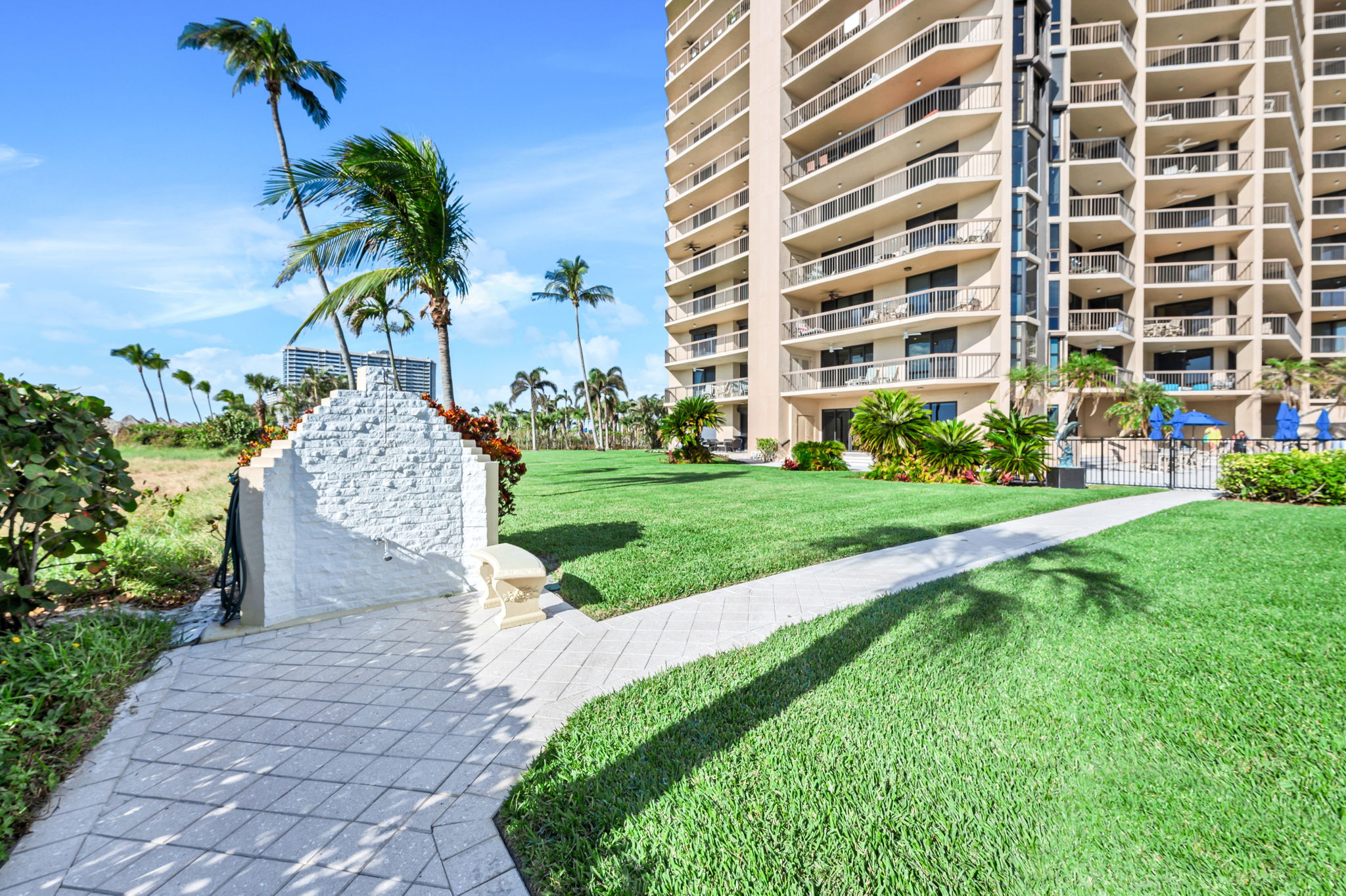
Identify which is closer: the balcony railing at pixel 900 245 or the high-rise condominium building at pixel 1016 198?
the balcony railing at pixel 900 245

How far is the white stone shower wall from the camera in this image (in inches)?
177

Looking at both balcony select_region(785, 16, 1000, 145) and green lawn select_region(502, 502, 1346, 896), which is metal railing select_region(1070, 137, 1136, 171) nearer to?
balcony select_region(785, 16, 1000, 145)

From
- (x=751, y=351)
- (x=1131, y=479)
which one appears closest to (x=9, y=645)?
(x=1131, y=479)

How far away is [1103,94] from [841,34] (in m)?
11.7

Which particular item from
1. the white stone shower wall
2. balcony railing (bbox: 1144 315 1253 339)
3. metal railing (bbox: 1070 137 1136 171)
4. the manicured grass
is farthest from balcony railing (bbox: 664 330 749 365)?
the manicured grass

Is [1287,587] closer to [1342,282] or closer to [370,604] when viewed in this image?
[370,604]

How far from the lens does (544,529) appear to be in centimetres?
848

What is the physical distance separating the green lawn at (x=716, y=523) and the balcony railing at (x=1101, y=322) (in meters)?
13.9

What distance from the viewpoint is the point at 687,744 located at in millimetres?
2738

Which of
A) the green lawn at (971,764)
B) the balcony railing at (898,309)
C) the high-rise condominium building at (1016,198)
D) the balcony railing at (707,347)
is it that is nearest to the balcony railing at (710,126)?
the high-rise condominium building at (1016,198)

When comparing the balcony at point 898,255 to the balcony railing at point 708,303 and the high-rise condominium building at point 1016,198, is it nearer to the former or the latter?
the high-rise condominium building at point 1016,198

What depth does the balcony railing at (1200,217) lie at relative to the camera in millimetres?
24188

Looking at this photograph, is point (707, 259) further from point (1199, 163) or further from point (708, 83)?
point (1199, 163)

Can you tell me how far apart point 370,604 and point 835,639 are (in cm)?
434
